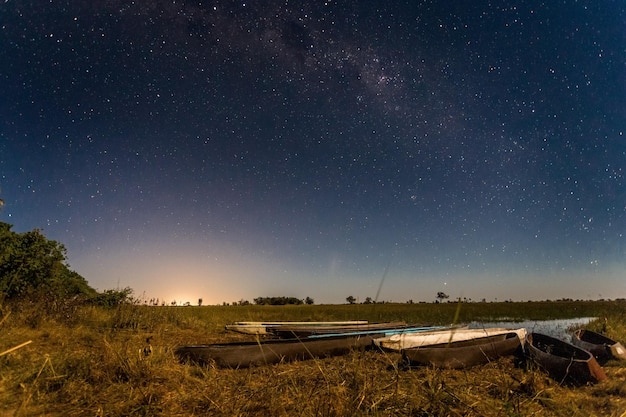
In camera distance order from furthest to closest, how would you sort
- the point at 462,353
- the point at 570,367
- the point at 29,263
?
the point at 29,263, the point at 462,353, the point at 570,367

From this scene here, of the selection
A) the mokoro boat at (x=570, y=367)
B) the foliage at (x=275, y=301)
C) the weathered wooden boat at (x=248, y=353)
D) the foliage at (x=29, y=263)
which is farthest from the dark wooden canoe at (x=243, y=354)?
the foliage at (x=275, y=301)

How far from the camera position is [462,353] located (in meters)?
7.55

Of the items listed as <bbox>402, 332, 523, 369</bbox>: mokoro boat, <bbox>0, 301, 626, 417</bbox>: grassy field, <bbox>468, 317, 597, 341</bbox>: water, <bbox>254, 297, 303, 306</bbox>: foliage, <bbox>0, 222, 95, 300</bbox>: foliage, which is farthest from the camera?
<bbox>254, 297, 303, 306</bbox>: foliage

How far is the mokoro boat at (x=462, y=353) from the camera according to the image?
22.4 feet

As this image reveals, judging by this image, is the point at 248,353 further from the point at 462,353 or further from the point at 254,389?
the point at 462,353

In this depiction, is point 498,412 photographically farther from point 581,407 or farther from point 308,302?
point 308,302

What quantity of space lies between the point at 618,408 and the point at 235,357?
6.09 meters

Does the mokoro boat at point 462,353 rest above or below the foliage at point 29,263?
below

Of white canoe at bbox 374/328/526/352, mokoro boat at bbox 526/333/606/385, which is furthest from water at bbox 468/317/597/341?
mokoro boat at bbox 526/333/606/385

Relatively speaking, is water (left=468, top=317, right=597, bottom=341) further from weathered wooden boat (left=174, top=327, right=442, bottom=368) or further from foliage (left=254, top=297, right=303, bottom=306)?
foliage (left=254, top=297, right=303, bottom=306)

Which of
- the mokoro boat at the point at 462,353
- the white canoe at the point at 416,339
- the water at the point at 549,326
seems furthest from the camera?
the water at the point at 549,326

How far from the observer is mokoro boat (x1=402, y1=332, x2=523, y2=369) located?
6828 millimetres

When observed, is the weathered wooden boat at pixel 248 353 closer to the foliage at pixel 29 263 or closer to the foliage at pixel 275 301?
the foliage at pixel 29 263

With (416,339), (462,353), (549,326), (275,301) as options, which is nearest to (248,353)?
(462,353)
